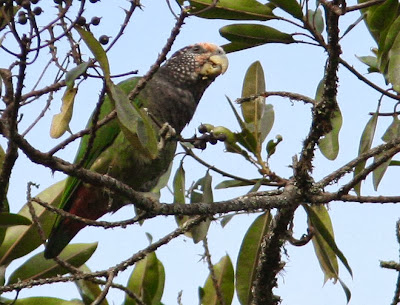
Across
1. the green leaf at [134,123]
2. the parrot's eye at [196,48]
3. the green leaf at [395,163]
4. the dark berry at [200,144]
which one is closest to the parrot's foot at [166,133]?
the dark berry at [200,144]

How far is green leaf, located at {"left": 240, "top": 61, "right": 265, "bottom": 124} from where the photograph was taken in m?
2.93

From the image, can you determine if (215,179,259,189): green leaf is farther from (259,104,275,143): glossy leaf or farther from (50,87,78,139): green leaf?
(50,87,78,139): green leaf

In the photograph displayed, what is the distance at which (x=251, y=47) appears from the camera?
2908mm

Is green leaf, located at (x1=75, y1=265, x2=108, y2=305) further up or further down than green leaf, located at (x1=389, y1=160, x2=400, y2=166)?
further down

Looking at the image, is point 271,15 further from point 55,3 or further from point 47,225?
point 47,225

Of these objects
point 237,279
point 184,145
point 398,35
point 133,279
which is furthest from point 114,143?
point 398,35

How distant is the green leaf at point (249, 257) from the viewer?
285cm

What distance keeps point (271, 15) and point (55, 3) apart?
95 centimetres

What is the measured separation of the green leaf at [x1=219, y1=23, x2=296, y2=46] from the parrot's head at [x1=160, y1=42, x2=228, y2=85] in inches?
29.5

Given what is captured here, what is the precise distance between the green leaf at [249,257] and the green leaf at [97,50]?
1313mm

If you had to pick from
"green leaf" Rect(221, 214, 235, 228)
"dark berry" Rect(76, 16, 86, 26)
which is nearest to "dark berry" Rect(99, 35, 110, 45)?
"dark berry" Rect(76, 16, 86, 26)

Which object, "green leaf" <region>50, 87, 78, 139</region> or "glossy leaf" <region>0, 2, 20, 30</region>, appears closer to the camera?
"glossy leaf" <region>0, 2, 20, 30</region>

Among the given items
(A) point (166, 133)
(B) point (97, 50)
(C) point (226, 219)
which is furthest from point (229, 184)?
(B) point (97, 50)

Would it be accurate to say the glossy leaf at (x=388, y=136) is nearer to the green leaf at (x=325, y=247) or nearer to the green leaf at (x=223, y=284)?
the green leaf at (x=325, y=247)
